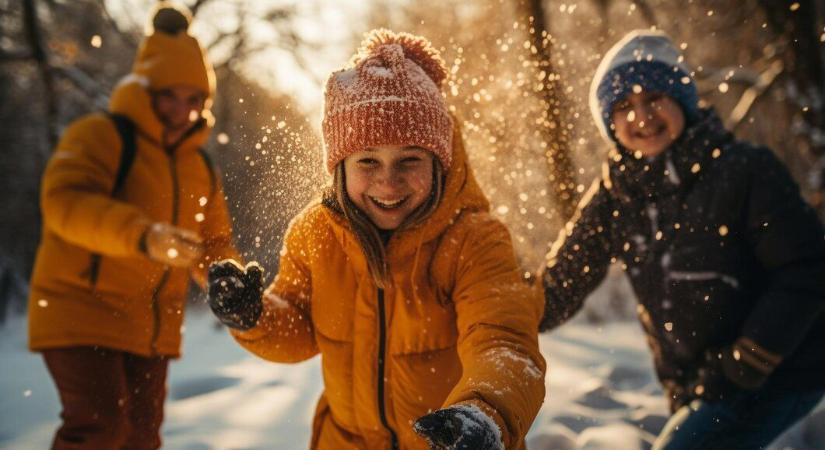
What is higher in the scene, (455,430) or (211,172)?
(211,172)

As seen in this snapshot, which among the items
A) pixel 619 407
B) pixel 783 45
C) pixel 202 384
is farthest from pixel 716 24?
pixel 202 384

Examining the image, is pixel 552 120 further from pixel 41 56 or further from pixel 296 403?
pixel 41 56

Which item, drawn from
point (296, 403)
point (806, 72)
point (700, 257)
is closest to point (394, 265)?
point (700, 257)

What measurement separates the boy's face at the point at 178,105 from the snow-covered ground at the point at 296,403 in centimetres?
148

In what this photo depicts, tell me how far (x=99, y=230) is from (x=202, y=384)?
2222 mm

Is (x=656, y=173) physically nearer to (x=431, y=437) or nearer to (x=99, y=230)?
(x=431, y=437)

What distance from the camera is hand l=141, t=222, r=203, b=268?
1.92m

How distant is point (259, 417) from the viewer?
3.06 m

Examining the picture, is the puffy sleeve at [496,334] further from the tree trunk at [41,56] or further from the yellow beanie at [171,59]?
the tree trunk at [41,56]

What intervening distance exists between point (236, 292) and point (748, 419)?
61.1 inches

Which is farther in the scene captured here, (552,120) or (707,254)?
(552,120)

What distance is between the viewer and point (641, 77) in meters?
1.93

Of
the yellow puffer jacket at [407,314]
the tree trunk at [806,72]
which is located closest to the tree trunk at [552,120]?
the yellow puffer jacket at [407,314]

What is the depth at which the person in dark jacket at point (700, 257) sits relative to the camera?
1.72 metres
